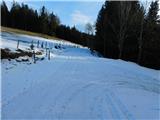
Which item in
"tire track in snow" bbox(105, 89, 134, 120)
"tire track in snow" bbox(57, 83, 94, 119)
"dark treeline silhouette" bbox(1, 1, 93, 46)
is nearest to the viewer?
"tire track in snow" bbox(105, 89, 134, 120)

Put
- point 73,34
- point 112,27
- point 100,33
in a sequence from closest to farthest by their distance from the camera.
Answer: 1. point 112,27
2. point 100,33
3. point 73,34

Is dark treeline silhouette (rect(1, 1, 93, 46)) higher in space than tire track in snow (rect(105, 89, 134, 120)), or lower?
higher

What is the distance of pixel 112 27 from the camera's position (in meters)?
43.2

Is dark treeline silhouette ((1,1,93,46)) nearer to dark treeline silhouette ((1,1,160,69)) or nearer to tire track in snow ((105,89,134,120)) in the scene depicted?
dark treeline silhouette ((1,1,160,69))

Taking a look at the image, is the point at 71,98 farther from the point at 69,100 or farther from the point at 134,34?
the point at 134,34

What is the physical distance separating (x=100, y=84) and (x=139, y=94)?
8.02 ft

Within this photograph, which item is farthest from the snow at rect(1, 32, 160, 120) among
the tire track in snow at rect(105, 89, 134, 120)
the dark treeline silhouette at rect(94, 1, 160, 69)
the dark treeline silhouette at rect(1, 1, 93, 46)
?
the dark treeline silhouette at rect(1, 1, 93, 46)

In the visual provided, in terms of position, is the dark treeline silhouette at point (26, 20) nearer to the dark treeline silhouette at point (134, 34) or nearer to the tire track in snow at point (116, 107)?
the dark treeline silhouette at point (134, 34)

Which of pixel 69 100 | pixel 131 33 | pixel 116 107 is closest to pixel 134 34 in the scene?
pixel 131 33

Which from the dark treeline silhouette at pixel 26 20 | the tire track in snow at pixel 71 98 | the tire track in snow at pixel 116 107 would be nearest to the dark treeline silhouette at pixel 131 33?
the tire track in snow at pixel 71 98

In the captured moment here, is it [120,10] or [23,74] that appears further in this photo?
[120,10]

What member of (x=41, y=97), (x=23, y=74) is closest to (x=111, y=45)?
(x=23, y=74)

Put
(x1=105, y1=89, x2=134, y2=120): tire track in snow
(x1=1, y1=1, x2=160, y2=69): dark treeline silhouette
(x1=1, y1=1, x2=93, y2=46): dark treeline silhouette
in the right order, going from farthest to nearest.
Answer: (x1=1, y1=1, x2=93, y2=46): dark treeline silhouette → (x1=1, y1=1, x2=160, y2=69): dark treeline silhouette → (x1=105, y1=89, x2=134, y2=120): tire track in snow

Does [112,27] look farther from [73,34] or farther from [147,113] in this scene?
[73,34]
